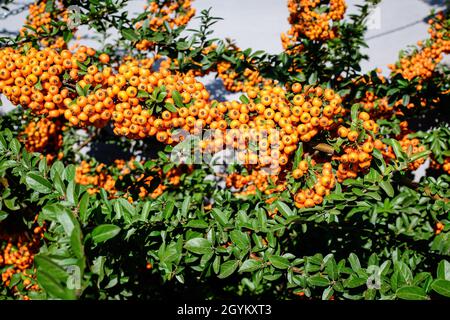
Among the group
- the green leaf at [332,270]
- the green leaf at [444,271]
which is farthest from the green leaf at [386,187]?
the green leaf at [332,270]

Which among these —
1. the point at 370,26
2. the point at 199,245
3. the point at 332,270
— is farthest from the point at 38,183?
the point at 370,26

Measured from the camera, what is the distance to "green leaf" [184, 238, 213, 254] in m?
2.08

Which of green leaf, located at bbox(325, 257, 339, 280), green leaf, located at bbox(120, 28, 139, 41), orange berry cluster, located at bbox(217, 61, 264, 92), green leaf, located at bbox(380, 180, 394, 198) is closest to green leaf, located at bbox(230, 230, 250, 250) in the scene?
green leaf, located at bbox(325, 257, 339, 280)

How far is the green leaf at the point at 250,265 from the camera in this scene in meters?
2.09

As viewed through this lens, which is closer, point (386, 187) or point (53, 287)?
point (53, 287)

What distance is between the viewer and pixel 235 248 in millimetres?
2113

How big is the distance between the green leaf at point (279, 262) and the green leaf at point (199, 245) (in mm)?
429

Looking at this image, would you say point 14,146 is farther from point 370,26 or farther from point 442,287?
point 370,26

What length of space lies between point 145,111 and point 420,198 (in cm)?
311

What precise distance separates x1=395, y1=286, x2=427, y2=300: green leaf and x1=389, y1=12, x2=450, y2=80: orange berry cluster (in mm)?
3675

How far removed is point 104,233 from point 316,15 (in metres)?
A: 4.65

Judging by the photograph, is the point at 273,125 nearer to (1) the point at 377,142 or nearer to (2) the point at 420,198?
(1) the point at 377,142

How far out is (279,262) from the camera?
212 cm

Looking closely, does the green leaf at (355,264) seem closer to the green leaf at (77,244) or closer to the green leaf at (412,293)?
the green leaf at (412,293)
